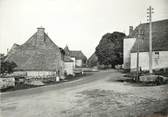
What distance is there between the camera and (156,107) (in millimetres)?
3205

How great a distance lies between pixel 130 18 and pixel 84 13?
756 mm

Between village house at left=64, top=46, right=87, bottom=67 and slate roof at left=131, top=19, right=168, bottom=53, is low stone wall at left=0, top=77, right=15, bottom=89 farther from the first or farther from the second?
slate roof at left=131, top=19, right=168, bottom=53

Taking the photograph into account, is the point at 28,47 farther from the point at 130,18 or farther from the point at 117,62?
the point at 130,18

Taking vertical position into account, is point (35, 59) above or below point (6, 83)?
above

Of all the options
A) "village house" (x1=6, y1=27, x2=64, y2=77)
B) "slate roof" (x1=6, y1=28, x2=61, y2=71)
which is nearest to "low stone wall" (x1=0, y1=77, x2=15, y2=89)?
"village house" (x1=6, y1=27, x2=64, y2=77)

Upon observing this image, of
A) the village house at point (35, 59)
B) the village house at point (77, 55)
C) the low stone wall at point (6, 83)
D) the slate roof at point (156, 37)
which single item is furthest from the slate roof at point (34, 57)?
the slate roof at point (156, 37)

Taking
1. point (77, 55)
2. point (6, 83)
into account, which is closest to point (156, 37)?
point (6, 83)

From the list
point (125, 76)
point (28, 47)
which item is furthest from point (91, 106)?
point (28, 47)

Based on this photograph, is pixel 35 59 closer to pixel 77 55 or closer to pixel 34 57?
pixel 34 57

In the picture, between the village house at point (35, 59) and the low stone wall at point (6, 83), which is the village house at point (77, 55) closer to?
the village house at point (35, 59)

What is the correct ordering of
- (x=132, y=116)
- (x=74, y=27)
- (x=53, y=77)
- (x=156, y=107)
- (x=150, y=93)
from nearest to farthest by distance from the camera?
1. (x=132, y=116)
2. (x=156, y=107)
3. (x=74, y=27)
4. (x=150, y=93)
5. (x=53, y=77)

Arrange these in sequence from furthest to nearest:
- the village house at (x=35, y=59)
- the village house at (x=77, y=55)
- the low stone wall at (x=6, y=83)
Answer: the village house at (x=35, y=59) < the village house at (x=77, y=55) < the low stone wall at (x=6, y=83)

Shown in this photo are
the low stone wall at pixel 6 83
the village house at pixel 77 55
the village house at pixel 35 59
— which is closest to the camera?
the low stone wall at pixel 6 83

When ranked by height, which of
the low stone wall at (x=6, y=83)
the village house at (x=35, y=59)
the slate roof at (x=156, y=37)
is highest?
the slate roof at (x=156, y=37)
